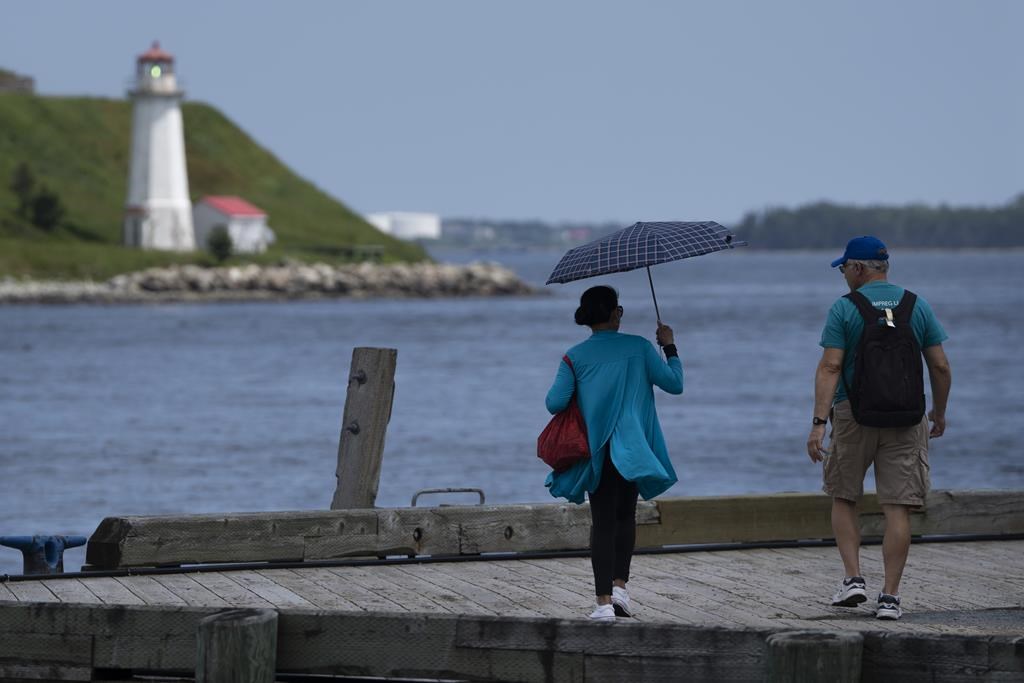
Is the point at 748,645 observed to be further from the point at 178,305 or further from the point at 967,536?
the point at 178,305

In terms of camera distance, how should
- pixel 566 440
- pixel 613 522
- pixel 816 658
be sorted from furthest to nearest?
pixel 613 522 < pixel 566 440 < pixel 816 658

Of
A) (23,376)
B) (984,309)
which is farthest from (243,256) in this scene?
(23,376)

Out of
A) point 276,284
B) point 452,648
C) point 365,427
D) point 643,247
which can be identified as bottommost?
point 276,284

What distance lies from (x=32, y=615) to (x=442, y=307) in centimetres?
10567

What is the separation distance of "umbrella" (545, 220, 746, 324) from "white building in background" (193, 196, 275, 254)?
348 ft

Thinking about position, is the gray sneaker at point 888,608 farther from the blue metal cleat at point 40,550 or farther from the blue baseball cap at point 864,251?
the blue metal cleat at point 40,550

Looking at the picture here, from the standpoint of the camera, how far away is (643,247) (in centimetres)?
830

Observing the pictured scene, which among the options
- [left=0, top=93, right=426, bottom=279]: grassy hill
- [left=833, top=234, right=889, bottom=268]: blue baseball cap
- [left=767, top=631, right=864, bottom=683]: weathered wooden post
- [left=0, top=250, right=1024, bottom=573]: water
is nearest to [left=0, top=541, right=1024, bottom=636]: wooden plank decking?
[left=833, top=234, right=889, bottom=268]: blue baseball cap

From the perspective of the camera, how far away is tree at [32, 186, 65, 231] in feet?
366

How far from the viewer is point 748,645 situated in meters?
6.10

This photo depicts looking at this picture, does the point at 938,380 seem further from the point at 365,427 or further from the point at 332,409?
the point at 332,409

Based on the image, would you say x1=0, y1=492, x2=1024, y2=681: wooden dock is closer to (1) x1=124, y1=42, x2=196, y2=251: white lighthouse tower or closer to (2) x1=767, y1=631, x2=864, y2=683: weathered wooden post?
(2) x1=767, y1=631, x2=864, y2=683: weathered wooden post

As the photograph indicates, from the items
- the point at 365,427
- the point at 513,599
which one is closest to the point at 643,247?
the point at 513,599

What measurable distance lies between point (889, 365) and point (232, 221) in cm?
10919
